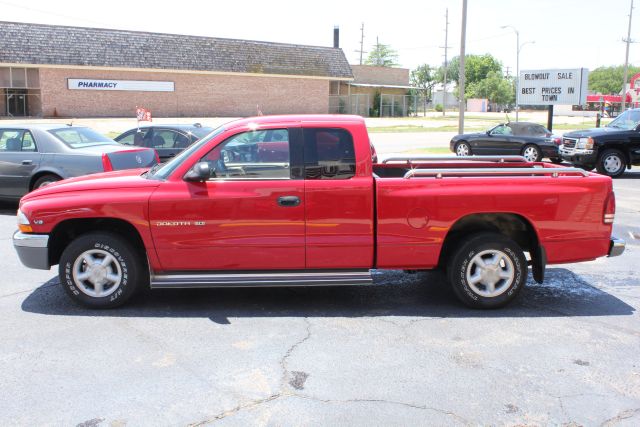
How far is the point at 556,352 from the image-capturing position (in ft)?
16.3

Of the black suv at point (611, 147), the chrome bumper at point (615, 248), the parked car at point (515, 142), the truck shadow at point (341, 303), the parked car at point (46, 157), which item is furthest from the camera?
the parked car at point (515, 142)

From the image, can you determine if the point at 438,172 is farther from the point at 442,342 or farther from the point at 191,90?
the point at 191,90

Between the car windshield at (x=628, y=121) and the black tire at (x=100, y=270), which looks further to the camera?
the car windshield at (x=628, y=121)

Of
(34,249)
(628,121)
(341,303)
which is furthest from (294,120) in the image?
(628,121)

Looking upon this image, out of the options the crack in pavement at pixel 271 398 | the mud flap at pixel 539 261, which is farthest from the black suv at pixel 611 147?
the crack in pavement at pixel 271 398

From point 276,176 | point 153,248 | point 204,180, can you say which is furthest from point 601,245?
point 153,248

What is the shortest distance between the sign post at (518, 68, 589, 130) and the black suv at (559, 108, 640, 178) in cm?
877

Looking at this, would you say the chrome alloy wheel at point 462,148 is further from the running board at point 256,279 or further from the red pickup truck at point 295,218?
the running board at point 256,279

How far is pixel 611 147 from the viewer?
1748 centimetres

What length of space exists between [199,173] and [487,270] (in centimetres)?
276

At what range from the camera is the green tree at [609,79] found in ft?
438

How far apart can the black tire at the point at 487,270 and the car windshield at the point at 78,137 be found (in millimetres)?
Answer: 7775

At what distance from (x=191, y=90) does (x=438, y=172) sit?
43997mm

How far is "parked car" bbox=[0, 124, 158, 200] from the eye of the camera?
10.6 m
